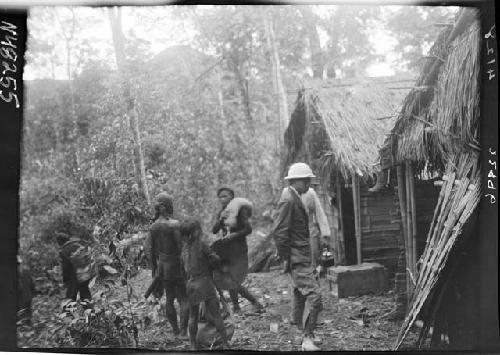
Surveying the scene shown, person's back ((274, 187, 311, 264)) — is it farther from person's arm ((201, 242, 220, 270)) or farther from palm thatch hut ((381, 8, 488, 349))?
palm thatch hut ((381, 8, 488, 349))

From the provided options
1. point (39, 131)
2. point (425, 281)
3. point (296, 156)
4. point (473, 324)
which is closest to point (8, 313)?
point (39, 131)

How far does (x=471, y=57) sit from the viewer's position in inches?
154

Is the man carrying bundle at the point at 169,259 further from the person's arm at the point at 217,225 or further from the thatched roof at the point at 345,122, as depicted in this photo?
the thatched roof at the point at 345,122

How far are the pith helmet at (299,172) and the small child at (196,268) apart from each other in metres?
0.94

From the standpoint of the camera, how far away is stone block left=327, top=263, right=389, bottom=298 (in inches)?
160

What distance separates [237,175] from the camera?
13.5 feet

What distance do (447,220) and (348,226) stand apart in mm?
869

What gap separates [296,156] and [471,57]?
1.70m

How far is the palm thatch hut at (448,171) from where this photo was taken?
3924 mm

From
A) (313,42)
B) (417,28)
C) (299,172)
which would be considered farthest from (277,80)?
(417,28)

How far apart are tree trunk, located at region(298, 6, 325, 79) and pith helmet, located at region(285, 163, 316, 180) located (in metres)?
0.86

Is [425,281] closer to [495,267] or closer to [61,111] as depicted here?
[495,267]

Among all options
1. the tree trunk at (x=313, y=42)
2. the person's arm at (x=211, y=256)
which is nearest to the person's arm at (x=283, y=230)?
the person's arm at (x=211, y=256)

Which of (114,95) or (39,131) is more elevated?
(114,95)
